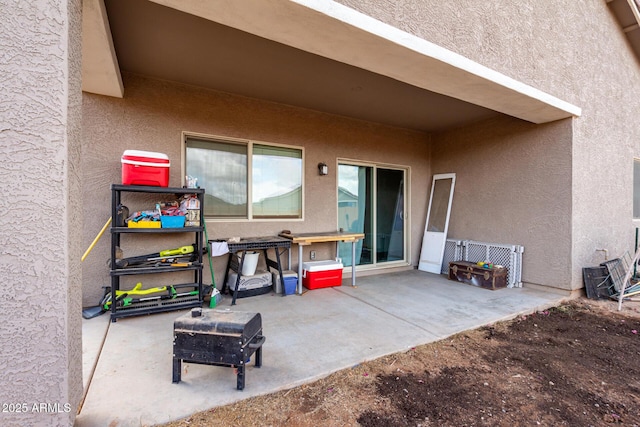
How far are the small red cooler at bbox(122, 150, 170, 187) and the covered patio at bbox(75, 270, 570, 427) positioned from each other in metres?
1.50

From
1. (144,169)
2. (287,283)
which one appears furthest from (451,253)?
(144,169)

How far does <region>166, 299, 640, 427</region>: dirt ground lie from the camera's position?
68.8 inches

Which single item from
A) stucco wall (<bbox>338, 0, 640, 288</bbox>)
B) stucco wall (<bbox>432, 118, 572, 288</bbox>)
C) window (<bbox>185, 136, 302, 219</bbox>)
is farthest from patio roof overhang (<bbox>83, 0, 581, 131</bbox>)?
window (<bbox>185, 136, 302, 219</bbox>)

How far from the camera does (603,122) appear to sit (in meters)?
4.52

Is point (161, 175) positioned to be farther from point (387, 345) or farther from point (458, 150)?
point (458, 150)

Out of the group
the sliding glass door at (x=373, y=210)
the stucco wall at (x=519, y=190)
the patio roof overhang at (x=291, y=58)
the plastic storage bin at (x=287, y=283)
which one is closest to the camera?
the patio roof overhang at (x=291, y=58)

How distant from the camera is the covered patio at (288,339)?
182 cm

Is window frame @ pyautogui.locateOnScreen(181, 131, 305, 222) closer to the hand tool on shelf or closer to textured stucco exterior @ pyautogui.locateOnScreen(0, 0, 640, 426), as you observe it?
textured stucco exterior @ pyautogui.locateOnScreen(0, 0, 640, 426)

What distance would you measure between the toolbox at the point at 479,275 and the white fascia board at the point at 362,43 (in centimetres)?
249

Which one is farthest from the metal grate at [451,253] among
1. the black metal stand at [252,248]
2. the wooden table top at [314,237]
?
the black metal stand at [252,248]

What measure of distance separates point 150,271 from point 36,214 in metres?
2.09

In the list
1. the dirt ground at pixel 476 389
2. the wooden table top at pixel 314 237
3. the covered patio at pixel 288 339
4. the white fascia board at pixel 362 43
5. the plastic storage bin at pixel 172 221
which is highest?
the white fascia board at pixel 362 43

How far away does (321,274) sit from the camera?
443 cm

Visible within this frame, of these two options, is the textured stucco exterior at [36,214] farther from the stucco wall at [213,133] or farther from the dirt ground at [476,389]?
the stucco wall at [213,133]
